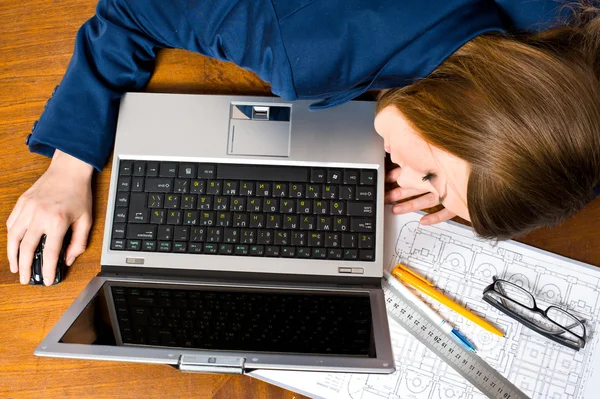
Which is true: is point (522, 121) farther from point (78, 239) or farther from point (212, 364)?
point (78, 239)

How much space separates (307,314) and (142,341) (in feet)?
0.61

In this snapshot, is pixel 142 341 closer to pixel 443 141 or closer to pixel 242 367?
pixel 242 367

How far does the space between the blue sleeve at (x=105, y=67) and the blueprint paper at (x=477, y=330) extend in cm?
33

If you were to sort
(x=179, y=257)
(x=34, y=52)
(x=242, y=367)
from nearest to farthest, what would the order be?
(x=242, y=367), (x=179, y=257), (x=34, y=52)

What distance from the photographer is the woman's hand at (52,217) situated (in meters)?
0.70

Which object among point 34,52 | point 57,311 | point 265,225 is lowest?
point 57,311

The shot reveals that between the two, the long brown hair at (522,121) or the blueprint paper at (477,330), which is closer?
the long brown hair at (522,121)

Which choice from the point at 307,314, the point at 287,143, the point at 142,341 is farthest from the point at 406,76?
the point at 142,341

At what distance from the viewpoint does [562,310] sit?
0.69 meters

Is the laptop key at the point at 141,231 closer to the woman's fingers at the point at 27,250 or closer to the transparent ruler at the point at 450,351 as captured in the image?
the woman's fingers at the point at 27,250

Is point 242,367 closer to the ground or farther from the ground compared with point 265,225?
closer to the ground

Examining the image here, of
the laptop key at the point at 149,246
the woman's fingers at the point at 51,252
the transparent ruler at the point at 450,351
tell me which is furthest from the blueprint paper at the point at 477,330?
the woman's fingers at the point at 51,252

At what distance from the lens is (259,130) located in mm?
705

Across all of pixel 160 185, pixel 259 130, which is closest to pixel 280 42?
pixel 259 130
